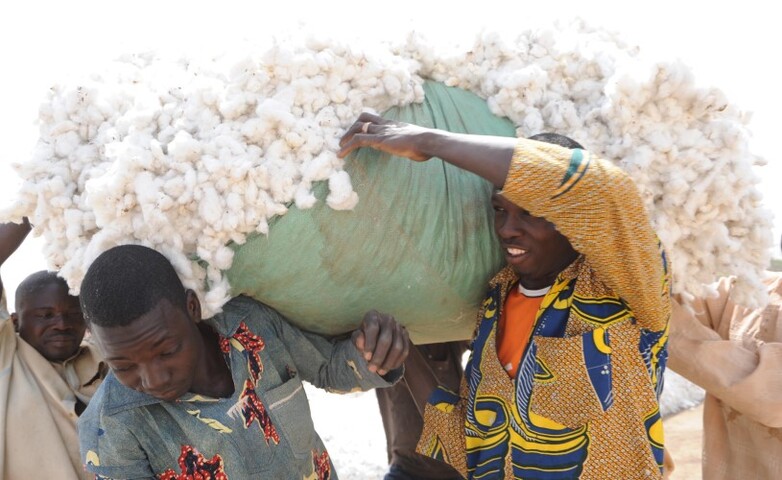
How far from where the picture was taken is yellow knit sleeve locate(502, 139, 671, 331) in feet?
5.18

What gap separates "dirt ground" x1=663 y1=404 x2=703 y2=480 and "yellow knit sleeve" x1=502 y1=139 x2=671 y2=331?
290cm

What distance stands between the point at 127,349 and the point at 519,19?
1.27 meters

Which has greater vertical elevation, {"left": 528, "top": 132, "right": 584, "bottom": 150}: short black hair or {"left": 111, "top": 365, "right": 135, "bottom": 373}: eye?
{"left": 528, "top": 132, "right": 584, "bottom": 150}: short black hair

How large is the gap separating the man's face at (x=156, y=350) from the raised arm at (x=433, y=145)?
523mm

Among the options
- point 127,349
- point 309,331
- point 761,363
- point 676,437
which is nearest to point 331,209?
point 309,331

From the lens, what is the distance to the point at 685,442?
4.55 metres

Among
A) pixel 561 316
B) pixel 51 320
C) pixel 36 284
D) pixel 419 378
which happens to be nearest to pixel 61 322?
pixel 51 320

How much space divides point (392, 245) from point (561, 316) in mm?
443

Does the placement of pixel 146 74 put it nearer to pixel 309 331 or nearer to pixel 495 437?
pixel 309 331

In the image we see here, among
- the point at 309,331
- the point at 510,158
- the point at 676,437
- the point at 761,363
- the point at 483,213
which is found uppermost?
the point at 510,158

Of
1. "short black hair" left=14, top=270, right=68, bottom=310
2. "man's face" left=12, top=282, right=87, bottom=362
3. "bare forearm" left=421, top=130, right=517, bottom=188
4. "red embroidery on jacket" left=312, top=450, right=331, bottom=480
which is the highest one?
"bare forearm" left=421, top=130, right=517, bottom=188

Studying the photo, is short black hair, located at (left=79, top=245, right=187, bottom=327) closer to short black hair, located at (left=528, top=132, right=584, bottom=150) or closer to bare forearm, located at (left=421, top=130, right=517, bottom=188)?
bare forearm, located at (left=421, top=130, right=517, bottom=188)

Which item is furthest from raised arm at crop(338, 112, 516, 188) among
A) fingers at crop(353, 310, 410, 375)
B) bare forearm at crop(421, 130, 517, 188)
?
fingers at crop(353, 310, 410, 375)

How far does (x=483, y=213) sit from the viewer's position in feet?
6.26
